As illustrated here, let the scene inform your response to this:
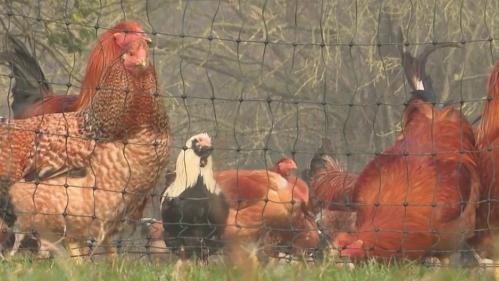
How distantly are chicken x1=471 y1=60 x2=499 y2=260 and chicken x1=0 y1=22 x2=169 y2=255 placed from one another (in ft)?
6.06

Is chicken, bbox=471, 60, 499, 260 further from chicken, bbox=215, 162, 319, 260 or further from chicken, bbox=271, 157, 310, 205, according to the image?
chicken, bbox=271, 157, 310, 205

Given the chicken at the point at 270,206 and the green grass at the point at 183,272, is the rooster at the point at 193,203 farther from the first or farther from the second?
the green grass at the point at 183,272

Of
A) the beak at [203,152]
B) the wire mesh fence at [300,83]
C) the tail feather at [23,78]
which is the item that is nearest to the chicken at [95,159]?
the wire mesh fence at [300,83]

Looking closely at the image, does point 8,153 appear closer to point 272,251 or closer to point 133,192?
point 133,192

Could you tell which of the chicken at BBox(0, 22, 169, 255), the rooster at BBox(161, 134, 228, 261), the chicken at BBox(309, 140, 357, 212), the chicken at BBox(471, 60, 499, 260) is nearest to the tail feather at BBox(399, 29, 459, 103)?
the chicken at BBox(309, 140, 357, 212)

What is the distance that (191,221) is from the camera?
821cm

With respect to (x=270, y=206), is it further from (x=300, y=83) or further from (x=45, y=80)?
(x=300, y=83)

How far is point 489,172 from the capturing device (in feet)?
21.9

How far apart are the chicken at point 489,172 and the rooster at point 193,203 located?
177cm

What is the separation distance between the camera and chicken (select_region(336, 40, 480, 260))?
22.5ft

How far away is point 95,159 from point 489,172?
2.24m

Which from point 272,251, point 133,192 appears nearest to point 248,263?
point 133,192

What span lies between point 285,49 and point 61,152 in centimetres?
1159

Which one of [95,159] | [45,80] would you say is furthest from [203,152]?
[95,159]
